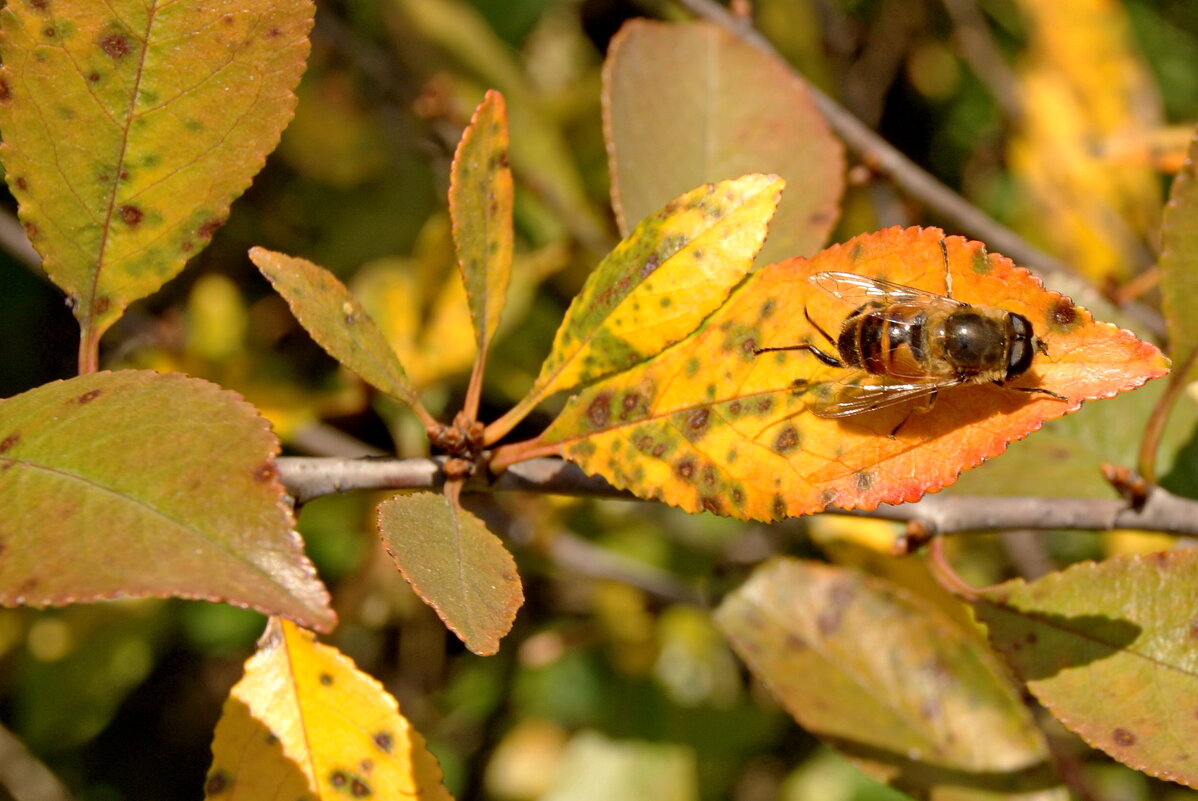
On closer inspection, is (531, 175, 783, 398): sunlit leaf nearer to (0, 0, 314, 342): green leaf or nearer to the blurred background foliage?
(0, 0, 314, 342): green leaf

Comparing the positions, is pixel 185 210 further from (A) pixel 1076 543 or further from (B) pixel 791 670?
(A) pixel 1076 543

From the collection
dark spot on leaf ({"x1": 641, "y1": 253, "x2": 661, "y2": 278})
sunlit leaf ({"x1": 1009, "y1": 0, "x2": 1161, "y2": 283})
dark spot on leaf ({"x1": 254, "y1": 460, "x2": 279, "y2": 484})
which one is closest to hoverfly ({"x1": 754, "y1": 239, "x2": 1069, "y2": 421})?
dark spot on leaf ({"x1": 641, "y1": 253, "x2": 661, "y2": 278})

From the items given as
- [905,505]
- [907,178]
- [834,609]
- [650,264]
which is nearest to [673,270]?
[650,264]

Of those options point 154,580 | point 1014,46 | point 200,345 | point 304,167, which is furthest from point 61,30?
point 1014,46

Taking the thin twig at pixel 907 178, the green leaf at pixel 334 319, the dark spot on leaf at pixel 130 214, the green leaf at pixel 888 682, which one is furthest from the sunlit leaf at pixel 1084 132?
the dark spot on leaf at pixel 130 214

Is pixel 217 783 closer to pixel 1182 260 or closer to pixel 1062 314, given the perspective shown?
pixel 1062 314

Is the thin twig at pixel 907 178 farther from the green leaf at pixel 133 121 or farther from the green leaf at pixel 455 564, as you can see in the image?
the green leaf at pixel 455 564
